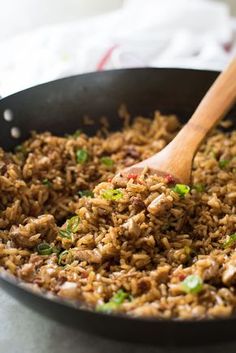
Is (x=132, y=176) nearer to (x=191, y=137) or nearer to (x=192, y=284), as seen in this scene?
(x=191, y=137)

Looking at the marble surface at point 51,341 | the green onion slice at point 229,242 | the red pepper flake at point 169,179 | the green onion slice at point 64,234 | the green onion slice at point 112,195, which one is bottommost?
the marble surface at point 51,341

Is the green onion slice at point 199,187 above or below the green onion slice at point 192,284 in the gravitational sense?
below

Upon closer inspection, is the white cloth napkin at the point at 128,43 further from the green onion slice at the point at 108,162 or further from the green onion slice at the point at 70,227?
the green onion slice at the point at 70,227

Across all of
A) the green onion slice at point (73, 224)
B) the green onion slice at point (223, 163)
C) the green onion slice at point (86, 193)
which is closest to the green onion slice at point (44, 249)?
the green onion slice at point (73, 224)

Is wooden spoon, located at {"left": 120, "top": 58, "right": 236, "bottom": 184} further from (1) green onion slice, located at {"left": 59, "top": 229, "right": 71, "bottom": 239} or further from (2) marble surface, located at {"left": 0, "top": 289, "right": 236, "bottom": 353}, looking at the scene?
(2) marble surface, located at {"left": 0, "top": 289, "right": 236, "bottom": 353}

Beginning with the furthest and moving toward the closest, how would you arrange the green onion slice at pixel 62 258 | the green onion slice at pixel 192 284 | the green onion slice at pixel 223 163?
1. the green onion slice at pixel 223 163
2. the green onion slice at pixel 62 258
3. the green onion slice at pixel 192 284

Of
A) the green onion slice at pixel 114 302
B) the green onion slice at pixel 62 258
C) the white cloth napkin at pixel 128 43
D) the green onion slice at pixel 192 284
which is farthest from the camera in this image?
the white cloth napkin at pixel 128 43

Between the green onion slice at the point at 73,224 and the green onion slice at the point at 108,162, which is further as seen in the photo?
the green onion slice at the point at 108,162
